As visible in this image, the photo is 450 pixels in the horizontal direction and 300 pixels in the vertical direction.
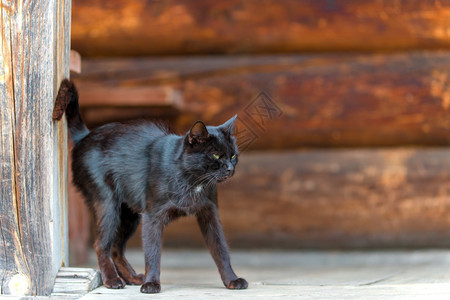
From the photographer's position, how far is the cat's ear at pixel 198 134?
2.34m

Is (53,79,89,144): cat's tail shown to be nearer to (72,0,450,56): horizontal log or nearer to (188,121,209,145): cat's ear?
(188,121,209,145): cat's ear

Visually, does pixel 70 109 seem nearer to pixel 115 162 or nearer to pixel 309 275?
pixel 115 162

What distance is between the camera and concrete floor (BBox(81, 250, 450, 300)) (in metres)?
2.05

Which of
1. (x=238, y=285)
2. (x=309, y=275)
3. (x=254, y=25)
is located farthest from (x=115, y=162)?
(x=254, y=25)

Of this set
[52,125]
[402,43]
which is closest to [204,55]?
[402,43]

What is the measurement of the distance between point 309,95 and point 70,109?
1791 millimetres

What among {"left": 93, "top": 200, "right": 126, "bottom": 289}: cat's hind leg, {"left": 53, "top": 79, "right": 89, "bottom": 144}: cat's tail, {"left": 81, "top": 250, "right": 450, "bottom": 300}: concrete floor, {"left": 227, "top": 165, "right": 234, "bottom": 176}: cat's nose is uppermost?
{"left": 53, "top": 79, "right": 89, "bottom": 144}: cat's tail

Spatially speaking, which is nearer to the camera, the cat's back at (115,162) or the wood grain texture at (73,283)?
the wood grain texture at (73,283)

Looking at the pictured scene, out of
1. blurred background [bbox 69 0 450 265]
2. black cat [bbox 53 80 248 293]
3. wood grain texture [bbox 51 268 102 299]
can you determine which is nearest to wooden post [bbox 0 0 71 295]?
wood grain texture [bbox 51 268 102 299]

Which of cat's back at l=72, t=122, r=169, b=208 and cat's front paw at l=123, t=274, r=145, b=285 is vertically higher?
cat's back at l=72, t=122, r=169, b=208

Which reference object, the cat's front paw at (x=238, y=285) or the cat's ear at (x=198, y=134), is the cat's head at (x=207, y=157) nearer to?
the cat's ear at (x=198, y=134)

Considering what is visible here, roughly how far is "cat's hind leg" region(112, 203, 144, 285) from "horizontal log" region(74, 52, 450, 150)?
112 centimetres

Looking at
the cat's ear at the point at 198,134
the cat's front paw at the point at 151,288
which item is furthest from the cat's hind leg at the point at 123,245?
the cat's ear at the point at 198,134

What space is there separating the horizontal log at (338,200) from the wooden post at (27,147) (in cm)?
194
